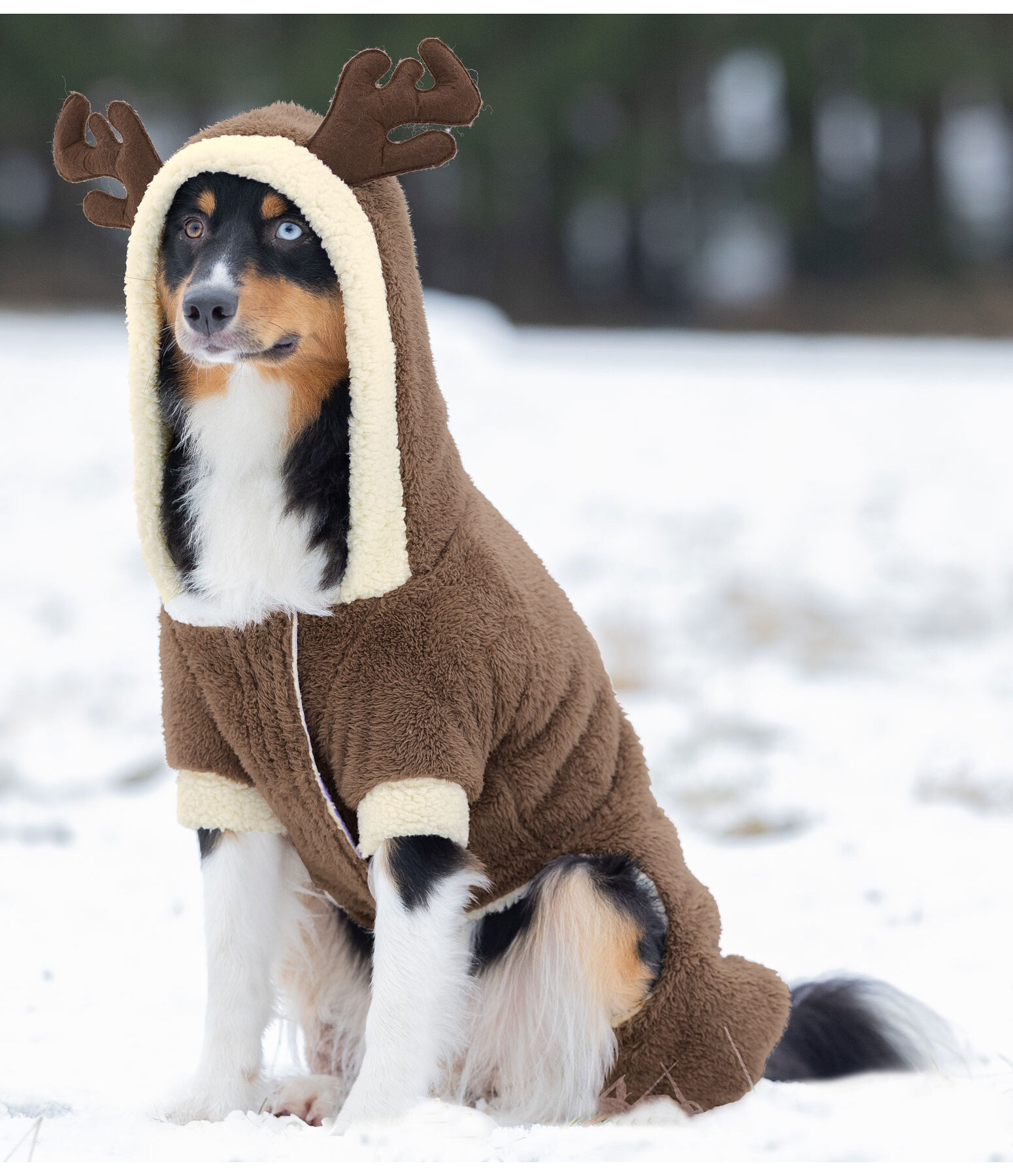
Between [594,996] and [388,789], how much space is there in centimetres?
64

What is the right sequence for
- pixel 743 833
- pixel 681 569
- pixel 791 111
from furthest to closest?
pixel 791 111, pixel 681 569, pixel 743 833

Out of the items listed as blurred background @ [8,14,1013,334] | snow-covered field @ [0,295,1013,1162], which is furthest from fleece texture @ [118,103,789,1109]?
blurred background @ [8,14,1013,334]

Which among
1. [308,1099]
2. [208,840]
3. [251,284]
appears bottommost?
[308,1099]

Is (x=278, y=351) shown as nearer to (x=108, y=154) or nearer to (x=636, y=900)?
(x=108, y=154)

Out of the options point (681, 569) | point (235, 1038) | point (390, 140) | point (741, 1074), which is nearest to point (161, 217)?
point (390, 140)

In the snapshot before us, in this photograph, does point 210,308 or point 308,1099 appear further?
point 308,1099

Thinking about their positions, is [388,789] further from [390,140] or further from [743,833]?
[743,833]

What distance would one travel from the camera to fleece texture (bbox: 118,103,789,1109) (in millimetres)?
2348

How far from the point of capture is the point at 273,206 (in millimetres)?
2320

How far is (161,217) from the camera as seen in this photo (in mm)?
2387

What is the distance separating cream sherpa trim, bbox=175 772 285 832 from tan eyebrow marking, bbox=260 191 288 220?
1.07m

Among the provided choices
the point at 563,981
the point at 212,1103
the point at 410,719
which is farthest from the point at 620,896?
the point at 212,1103

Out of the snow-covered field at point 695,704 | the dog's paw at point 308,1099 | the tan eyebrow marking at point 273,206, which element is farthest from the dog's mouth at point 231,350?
the dog's paw at point 308,1099

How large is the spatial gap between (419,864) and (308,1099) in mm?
713
